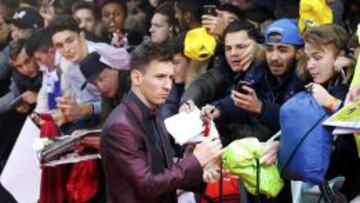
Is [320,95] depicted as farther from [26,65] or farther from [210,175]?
[26,65]

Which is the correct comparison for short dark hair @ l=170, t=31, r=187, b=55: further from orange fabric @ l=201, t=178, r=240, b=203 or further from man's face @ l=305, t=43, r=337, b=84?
man's face @ l=305, t=43, r=337, b=84

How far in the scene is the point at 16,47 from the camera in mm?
8367

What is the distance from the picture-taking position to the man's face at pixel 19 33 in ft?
28.5

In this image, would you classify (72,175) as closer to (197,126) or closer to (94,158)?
(94,158)

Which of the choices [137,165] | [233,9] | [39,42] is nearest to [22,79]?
[39,42]

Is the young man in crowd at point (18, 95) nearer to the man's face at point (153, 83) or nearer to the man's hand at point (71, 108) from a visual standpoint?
the man's hand at point (71, 108)

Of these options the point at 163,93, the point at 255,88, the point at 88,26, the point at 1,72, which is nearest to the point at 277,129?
the point at 255,88

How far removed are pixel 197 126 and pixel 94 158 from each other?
1.53 m

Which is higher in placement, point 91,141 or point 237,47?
point 237,47

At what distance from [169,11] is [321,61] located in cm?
250

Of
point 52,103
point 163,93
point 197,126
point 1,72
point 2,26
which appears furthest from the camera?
point 2,26

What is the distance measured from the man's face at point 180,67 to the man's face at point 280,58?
0.93 metres

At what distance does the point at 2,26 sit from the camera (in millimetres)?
9406

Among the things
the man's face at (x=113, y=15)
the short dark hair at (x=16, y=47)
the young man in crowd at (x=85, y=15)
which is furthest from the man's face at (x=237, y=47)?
the short dark hair at (x=16, y=47)
